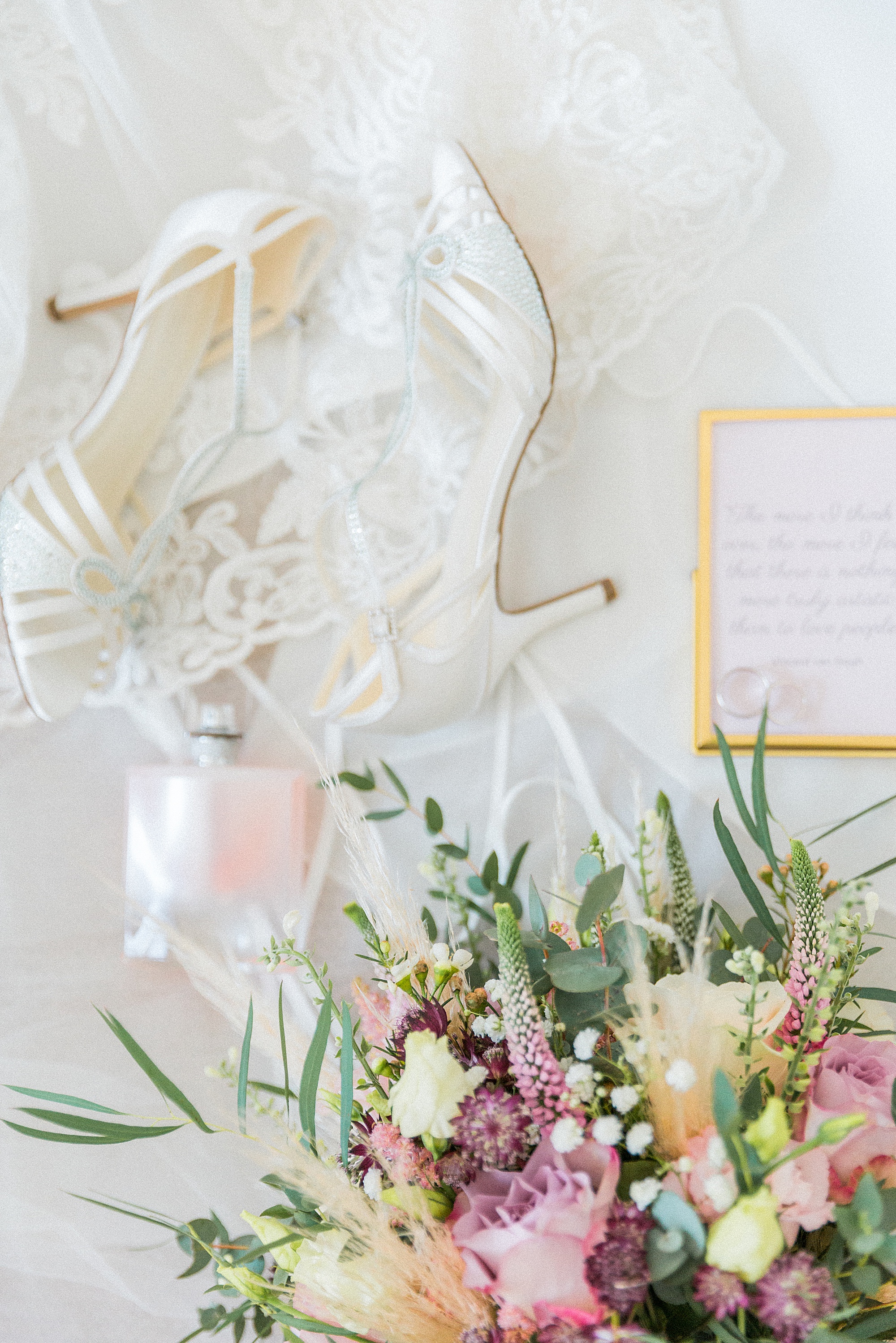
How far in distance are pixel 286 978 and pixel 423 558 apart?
1.36ft

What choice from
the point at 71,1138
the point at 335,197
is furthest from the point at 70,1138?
the point at 335,197

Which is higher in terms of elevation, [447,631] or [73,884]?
[447,631]

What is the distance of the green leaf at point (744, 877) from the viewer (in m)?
→ 0.67

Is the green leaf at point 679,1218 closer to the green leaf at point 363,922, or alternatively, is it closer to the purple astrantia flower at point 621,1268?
the purple astrantia flower at point 621,1268

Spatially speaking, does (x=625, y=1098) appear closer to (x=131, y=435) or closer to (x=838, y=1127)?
(x=838, y=1127)

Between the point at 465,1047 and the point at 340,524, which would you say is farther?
the point at 340,524

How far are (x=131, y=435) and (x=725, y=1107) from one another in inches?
31.2

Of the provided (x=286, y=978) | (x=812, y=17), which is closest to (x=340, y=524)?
(x=286, y=978)

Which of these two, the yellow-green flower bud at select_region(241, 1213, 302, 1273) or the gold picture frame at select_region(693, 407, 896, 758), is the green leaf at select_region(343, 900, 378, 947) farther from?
the gold picture frame at select_region(693, 407, 896, 758)

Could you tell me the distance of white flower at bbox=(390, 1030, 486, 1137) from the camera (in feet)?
1.56

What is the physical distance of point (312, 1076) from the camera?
542 mm

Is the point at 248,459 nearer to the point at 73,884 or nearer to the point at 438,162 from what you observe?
the point at 438,162

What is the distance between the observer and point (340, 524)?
91 cm

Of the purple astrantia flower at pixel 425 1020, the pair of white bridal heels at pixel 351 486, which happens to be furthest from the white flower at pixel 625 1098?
the pair of white bridal heels at pixel 351 486
